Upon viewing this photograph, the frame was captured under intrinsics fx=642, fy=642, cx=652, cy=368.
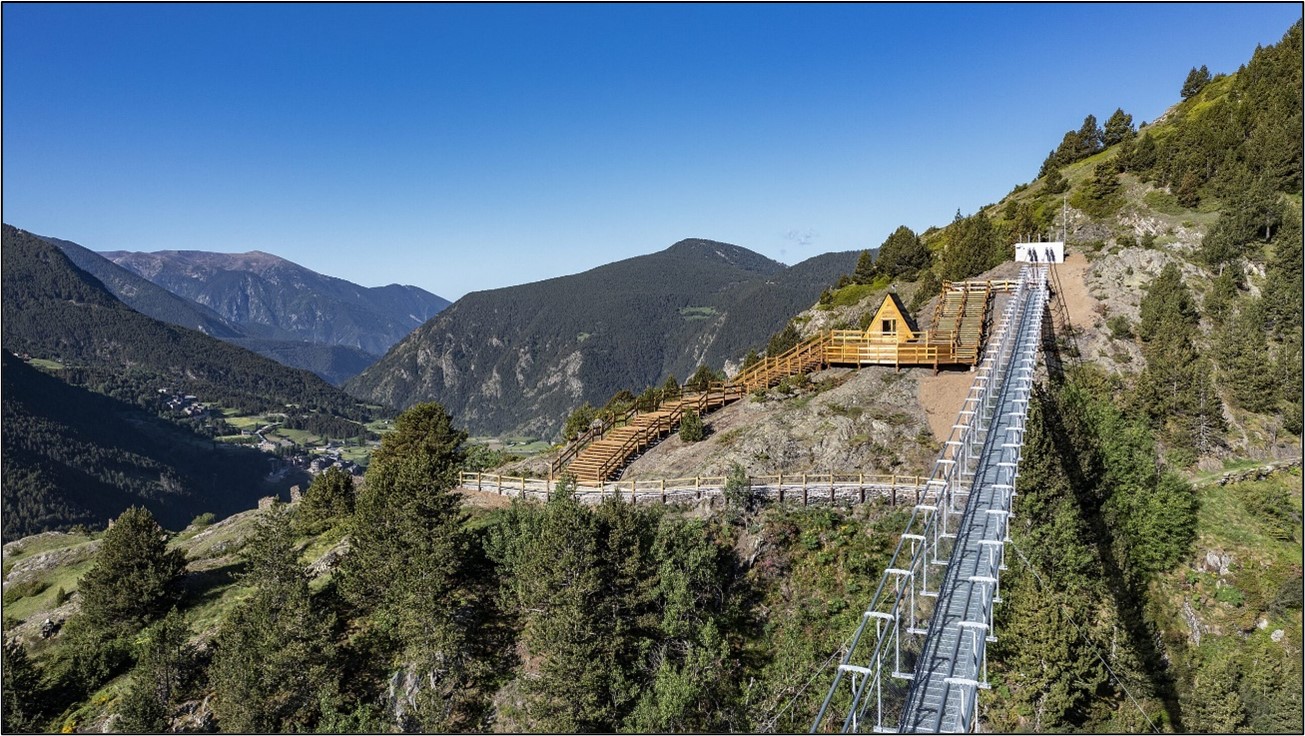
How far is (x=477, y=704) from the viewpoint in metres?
27.6

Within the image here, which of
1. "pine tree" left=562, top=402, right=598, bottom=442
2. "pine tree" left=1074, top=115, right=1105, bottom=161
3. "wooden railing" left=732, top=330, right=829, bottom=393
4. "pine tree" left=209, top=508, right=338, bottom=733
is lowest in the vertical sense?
"pine tree" left=209, top=508, right=338, bottom=733

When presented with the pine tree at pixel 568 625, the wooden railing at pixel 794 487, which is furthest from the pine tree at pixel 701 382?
the pine tree at pixel 568 625

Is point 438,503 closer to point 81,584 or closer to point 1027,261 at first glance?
point 81,584

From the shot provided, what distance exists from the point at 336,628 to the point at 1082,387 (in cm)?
4564

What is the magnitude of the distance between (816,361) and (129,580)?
43588 millimetres

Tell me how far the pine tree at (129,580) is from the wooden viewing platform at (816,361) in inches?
861

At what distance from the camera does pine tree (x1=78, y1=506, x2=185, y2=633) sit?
33.2 meters

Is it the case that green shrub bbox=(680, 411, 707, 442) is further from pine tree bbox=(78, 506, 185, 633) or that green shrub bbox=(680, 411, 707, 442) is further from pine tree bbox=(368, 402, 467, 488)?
pine tree bbox=(78, 506, 185, 633)

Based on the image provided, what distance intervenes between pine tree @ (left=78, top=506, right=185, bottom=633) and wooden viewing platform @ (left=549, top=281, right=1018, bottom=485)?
2187 cm

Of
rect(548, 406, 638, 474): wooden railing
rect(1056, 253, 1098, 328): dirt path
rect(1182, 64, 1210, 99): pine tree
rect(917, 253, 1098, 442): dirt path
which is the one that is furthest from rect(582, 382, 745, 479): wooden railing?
rect(1182, 64, 1210, 99): pine tree

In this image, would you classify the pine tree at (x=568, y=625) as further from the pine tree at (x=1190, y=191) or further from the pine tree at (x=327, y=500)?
the pine tree at (x=1190, y=191)

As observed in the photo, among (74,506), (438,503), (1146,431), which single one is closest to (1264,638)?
(1146,431)

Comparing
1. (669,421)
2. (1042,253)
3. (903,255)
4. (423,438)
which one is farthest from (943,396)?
(903,255)

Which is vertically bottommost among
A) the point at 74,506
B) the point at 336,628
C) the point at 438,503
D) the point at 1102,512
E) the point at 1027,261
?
the point at 74,506
